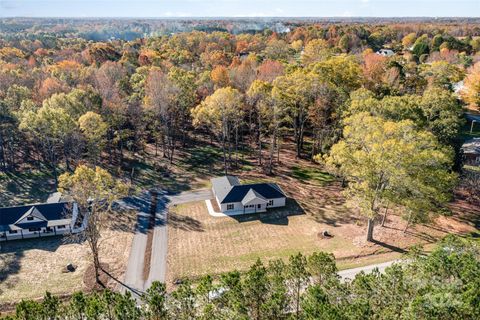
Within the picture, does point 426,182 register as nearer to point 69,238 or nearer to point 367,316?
point 367,316

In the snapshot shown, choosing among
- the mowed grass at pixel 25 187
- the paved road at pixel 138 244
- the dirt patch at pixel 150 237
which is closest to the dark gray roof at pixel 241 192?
the dirt patch at pixel 150 237

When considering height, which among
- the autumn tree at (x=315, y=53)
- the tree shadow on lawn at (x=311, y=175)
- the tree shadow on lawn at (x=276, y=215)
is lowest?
the tree shadow on lawn at (x=276, y=215)

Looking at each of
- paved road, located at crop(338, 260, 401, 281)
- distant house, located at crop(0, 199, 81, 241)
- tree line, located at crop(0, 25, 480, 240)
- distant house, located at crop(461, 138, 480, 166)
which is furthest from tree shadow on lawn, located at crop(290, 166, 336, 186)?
distant house, located at crop(0, 199, 81, 241)

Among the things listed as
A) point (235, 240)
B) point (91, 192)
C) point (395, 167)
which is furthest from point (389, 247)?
point (91, 192)

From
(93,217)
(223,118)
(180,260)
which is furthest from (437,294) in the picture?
(223,118)

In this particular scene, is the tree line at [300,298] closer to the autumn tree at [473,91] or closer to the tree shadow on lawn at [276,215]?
the tree shadow on lawn at [276,215]

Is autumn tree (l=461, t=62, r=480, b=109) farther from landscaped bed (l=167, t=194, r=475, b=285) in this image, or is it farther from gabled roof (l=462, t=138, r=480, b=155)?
landscaped bed (l=167, t=194, r=475, b=285)

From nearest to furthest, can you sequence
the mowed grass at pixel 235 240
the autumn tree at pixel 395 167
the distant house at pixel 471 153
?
the autumn tree at pixel 395 167
the mowed grass at pixel 235 240
the distant house at pixel 471 153
